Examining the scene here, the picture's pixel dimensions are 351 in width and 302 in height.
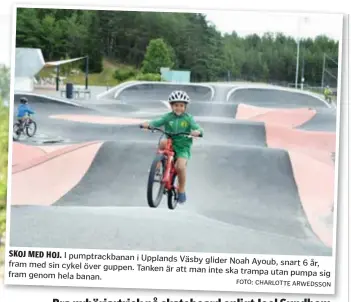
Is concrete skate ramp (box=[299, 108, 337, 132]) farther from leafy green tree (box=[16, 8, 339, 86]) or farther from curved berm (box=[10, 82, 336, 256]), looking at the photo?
leafy green tree (box=[16, 8, 339, 86])

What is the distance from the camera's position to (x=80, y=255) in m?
4.90

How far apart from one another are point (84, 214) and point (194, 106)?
97cm

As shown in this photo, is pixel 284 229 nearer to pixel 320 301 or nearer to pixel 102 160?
pixel 320 301

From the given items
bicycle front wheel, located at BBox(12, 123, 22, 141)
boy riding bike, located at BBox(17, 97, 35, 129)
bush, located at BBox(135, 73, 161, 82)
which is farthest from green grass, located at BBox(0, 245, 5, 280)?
bush, located at BBox(135, 73, 161, 82)

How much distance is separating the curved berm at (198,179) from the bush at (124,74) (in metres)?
0.06

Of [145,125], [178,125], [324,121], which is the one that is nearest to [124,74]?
[145,125]

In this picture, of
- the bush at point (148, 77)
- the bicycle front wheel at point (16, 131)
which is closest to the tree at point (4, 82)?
the bicycle front wheel at point (16, 131)

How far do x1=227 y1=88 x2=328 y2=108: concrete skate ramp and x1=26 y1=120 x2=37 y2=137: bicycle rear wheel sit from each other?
125cm

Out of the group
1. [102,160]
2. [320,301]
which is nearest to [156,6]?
[102,160]

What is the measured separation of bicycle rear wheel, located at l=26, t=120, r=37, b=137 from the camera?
4980mm

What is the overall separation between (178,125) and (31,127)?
93 centimetres

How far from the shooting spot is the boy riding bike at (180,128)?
4977 millimetres

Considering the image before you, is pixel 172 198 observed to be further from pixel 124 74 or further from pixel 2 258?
pixel 2 258

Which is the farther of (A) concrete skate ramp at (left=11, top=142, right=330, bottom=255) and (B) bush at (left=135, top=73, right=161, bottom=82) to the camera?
(B) bush at (left=135, top=73, right=161, bottom=82)
